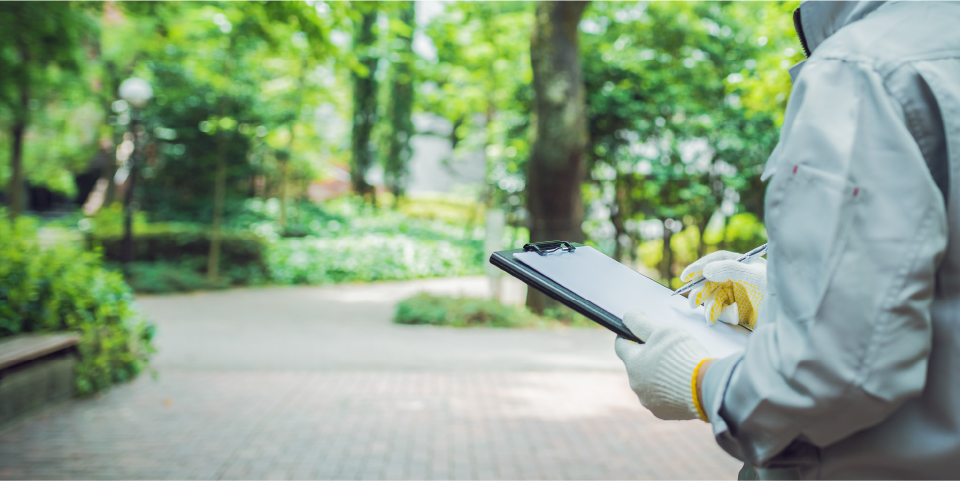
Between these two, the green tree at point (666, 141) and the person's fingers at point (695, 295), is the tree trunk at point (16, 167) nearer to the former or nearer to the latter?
the green tree at point (666, 141)

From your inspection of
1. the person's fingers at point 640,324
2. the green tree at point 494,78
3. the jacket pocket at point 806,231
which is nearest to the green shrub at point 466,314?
the green tree at point 494,78

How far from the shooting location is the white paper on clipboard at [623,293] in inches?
52.7

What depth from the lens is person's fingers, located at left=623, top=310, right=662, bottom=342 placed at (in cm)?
126

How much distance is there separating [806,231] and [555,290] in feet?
1.81

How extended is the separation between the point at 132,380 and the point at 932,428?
6.18 meters

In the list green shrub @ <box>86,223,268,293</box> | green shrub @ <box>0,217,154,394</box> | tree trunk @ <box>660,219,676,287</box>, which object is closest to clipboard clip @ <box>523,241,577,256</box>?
green shrub @ <box>0,217,154,394</box>

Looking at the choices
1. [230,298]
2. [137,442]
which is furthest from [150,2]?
[230,298]

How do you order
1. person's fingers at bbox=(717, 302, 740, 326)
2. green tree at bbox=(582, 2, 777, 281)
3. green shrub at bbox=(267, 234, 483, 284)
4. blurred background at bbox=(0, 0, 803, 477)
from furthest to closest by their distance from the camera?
1. green shrub at bbox=(267, 234, 483, 284)
2. green tree at bbox=(582, 2, 777, 281)
3. blurred background at bbox=(0, 0, 803, 477)
4. person's fingers at bbox=(717, 302, 740, 326)

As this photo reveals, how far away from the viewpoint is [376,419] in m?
4.82

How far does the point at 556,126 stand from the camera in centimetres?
932

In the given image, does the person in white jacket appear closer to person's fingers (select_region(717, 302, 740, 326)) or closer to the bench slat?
person's fingers (select_region(717, 302, 740, 326))

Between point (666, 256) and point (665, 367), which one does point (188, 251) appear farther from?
point (665, 367)

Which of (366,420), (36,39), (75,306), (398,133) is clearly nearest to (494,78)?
(398,133)

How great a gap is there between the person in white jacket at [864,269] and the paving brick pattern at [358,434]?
9.90 feet
